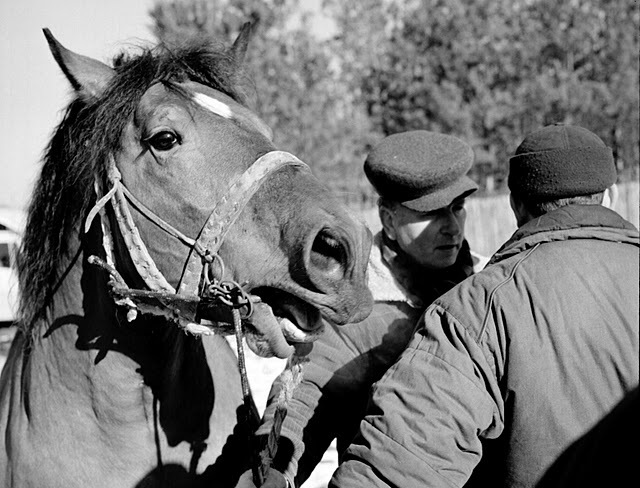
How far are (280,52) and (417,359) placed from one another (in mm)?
18237

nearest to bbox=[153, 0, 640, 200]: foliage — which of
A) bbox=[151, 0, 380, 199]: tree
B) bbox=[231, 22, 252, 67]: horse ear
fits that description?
bbox=[151, 0, 380, 199]: tree

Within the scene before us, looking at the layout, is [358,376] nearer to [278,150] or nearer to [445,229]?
[445,229]

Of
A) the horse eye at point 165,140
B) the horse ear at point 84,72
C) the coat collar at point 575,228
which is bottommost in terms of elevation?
the coat collar at point 575,228

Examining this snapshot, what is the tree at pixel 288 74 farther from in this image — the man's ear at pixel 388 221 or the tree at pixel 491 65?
the man's ear at pixel 388 221

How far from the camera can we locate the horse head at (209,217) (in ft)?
6.98

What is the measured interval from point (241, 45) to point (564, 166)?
1.55 meters

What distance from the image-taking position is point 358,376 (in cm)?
271

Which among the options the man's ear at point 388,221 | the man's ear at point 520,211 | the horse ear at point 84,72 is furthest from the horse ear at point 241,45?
the man's ear at point 520,211

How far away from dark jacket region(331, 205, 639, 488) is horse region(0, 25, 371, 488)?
1.48 feet

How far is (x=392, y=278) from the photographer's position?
289 centimetres

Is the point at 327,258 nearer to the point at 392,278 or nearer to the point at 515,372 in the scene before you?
the point at 515,372

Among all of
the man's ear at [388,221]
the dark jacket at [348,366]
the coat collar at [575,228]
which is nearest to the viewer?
the coat collar at [575,228]

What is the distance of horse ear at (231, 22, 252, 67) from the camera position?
2843 mm

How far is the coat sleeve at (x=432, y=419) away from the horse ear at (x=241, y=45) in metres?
1.55
